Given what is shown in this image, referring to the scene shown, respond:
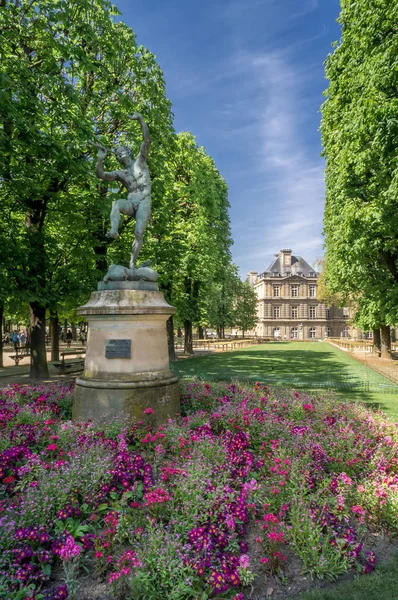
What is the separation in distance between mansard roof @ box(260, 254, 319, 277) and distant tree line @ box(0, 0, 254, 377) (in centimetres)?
6996

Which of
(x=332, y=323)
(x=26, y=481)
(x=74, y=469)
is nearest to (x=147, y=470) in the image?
(x=74, y=469)

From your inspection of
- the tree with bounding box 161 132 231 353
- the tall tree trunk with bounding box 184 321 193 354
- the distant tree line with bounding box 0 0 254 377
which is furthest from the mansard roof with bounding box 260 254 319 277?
the distant tree line with bounding box 0 0 254 377

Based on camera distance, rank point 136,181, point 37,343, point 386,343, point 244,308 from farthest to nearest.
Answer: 1. point 244,308
2. point 386,343
3. point 37,343
4. point 136,181

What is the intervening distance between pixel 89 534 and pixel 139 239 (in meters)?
5.38

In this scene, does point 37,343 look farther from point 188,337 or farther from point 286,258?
point 286,258

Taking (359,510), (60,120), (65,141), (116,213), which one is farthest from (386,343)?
Answer: (359,510)

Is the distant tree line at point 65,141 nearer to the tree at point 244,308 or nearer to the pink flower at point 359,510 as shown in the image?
the pink flower at point 359,510

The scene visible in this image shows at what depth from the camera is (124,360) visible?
7062 millimetres

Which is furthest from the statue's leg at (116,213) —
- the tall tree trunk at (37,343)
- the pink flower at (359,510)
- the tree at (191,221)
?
the tree at (191,221)

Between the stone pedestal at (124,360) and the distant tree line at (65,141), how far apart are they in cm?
533

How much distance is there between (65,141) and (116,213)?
19.7 ft

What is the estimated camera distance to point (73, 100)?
448 inches

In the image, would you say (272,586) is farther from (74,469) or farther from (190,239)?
(190,239)

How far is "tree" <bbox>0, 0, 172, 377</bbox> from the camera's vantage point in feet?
36.6
